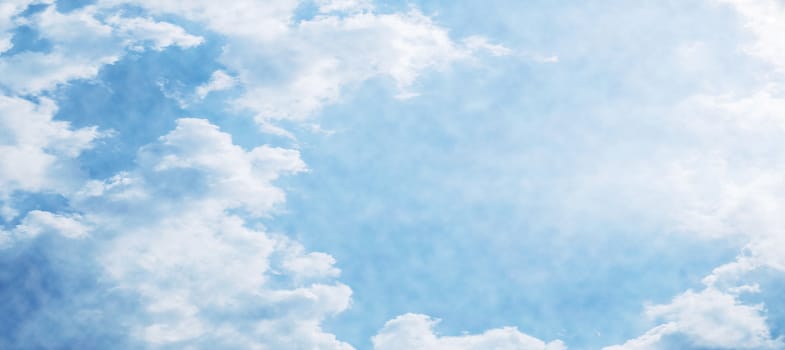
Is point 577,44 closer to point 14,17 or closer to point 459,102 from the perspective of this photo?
point 459,102

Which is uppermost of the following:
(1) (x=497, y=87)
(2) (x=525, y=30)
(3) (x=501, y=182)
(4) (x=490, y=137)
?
(2) (x=525, y=30)

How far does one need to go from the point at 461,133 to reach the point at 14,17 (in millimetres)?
8416

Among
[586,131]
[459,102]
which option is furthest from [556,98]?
[459,102]

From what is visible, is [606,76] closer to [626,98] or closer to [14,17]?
[626,98]

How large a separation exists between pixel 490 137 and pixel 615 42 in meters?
2.75

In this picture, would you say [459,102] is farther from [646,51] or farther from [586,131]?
[646,51]

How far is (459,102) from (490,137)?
84cm

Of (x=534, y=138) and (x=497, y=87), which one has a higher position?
(x=497, y=87)

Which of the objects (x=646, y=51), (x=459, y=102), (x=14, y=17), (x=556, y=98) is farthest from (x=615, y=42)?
(x=14, y=17)

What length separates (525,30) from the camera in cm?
1177

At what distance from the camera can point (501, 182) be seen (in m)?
11.5

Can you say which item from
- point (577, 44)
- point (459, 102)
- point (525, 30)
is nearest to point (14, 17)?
point (459, 102)

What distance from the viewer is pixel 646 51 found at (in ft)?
37.6

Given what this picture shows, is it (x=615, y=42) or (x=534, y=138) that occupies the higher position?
(x=615, y=42)
